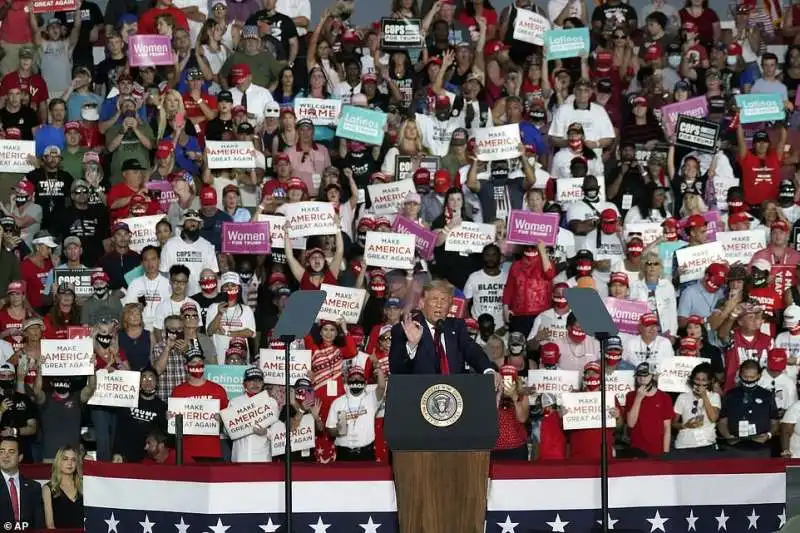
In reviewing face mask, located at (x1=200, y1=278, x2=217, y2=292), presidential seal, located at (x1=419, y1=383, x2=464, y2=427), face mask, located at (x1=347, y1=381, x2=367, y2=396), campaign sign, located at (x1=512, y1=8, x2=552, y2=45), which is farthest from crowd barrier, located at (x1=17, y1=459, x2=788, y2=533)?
campaign sign, located at (x1=512, y1=8, x2=552, y2=45)

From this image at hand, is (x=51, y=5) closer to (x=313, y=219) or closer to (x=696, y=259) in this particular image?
(x=313, y=219)

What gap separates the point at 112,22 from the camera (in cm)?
1891

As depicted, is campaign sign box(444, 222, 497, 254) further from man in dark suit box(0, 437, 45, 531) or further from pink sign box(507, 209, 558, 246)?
man in dark suit box(0, 437, 45, 531)

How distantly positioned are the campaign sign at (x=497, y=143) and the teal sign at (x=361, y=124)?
36.9 inches

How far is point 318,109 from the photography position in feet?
58.0

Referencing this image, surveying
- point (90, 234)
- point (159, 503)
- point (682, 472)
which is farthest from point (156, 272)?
point (682, 472)

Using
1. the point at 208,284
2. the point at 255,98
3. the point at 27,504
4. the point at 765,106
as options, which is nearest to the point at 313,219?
the point at 208,284

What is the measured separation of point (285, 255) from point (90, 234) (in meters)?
1.79

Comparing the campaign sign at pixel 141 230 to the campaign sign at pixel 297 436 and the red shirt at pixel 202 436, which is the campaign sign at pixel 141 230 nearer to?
the red shirt at pixel 202 436

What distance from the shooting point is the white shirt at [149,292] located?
615 inches

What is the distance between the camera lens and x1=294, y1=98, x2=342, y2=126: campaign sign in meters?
17.6

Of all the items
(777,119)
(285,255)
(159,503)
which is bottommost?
(159,503)

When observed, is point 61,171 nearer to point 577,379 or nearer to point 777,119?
point 577,379

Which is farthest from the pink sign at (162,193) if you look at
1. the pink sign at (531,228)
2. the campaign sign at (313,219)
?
the pink sign at (531,228)
